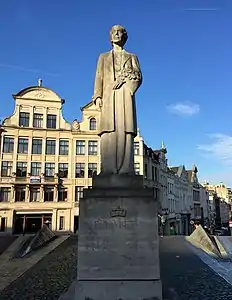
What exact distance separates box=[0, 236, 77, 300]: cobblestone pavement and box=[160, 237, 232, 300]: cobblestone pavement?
295cm

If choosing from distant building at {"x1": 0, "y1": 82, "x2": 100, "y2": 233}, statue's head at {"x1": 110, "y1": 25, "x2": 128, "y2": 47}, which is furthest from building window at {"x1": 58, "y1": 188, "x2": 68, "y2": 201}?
statue's head at {"x1": 110, "y1": 25, "x2": 128, "y2": 47}

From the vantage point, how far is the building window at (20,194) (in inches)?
1725

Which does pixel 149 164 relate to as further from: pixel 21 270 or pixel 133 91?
pixel 133 91

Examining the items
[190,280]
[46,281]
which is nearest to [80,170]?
[46,281]

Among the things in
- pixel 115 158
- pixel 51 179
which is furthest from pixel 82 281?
pixel 51 179

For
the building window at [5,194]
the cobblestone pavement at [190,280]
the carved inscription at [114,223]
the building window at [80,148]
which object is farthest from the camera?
the building window at [80,148]

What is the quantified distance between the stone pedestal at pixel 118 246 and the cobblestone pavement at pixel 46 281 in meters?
2.57

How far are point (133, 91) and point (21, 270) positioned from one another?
10.9 meters

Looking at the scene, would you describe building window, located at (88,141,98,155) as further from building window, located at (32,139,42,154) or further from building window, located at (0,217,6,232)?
building window, located at (0,217,6,232)

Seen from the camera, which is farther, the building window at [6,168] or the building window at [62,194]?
the building window at [62,194]

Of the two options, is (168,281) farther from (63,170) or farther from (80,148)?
(80,148)

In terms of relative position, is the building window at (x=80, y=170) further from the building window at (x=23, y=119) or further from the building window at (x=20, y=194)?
the building window at (x=23, y=119)

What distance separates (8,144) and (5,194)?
6.75 m

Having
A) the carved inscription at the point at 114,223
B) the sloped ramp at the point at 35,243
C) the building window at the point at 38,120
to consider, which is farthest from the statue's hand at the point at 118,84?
the building window at the point at 38,120
